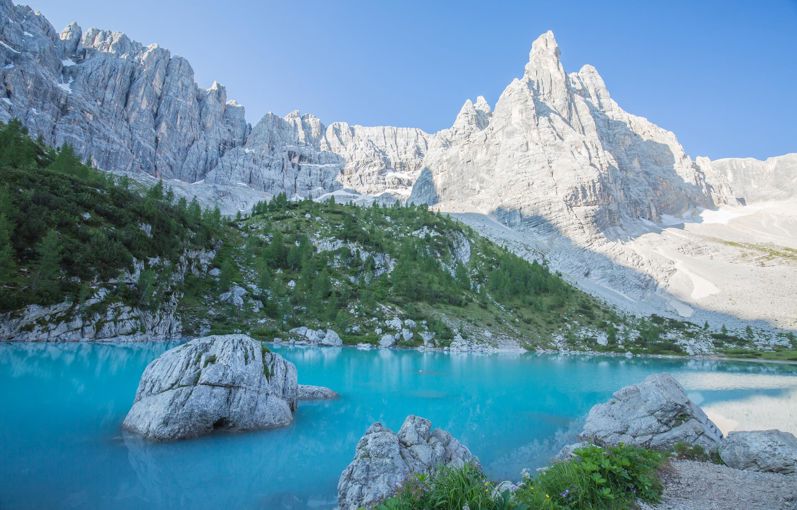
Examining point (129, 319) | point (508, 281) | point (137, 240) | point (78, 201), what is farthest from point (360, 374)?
point (508, 281)

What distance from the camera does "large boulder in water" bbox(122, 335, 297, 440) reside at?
19969 mm

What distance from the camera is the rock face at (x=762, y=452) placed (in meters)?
16.1

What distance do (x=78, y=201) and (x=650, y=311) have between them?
167220mm

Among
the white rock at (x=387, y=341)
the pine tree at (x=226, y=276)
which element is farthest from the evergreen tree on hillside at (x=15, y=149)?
the white rock at (x=387, y=341)

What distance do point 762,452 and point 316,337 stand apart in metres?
63.8

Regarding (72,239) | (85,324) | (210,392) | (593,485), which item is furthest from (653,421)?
(72,239)

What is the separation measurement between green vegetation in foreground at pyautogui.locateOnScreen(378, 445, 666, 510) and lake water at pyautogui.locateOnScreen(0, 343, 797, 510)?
7.64 m

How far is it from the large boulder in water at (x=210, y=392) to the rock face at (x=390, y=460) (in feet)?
30.1

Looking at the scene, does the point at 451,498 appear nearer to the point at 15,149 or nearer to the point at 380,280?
the point at 380,280

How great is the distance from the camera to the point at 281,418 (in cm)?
2350

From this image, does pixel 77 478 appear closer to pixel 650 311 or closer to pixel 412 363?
pixel 412 363

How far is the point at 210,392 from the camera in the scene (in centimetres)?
2131

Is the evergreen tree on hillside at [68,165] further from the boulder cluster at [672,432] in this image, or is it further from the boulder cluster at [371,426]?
the boulder cluster at [672,432]

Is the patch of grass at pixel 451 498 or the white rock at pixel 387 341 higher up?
the patch of grass at pixel 451 498
